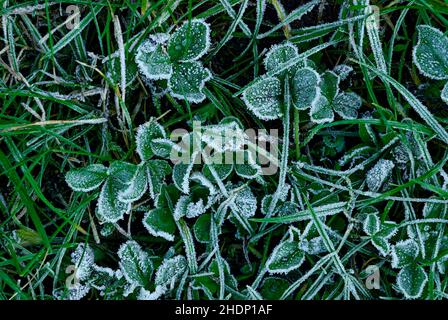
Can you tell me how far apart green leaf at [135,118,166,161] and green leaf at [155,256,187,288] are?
0.24 meters

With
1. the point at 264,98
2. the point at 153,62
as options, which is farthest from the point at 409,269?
the point at 153,62

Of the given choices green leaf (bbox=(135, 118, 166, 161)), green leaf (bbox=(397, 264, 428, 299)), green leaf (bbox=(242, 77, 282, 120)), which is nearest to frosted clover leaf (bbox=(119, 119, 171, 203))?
green leaf (bbox=(135, 118, 166, 161))

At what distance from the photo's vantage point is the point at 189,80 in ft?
4.45

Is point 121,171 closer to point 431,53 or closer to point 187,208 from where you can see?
point 187,208

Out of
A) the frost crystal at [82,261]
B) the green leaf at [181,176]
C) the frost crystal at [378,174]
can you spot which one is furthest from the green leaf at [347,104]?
the frost crystal at [82,261]

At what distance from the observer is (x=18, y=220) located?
1403mm

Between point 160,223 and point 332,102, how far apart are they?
0.48 m

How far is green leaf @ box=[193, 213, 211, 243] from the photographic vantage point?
4.46 feet

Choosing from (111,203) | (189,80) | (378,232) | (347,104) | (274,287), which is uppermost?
(189,80)

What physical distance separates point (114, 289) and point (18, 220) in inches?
11.1

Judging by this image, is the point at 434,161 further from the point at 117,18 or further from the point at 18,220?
the point at 18,220

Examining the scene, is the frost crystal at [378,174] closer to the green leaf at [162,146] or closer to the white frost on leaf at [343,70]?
the white frost on leaf at [343,70]

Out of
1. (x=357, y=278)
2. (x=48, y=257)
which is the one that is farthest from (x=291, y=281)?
(x=48, y=257)

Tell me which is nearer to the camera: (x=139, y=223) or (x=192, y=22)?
(x=192, y=22)
